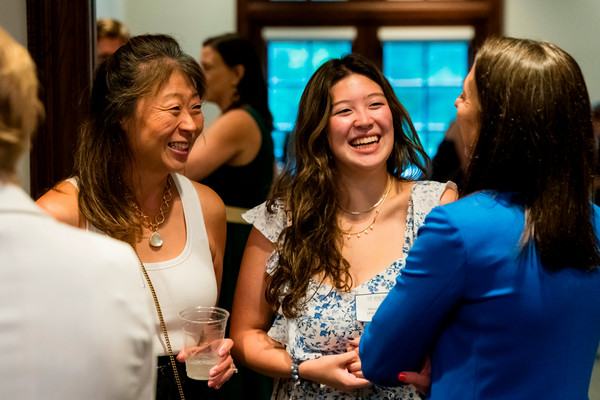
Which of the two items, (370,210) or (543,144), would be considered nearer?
(543,144)

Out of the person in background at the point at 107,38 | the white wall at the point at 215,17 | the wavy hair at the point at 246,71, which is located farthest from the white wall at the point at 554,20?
the person in background at the point at 107,38

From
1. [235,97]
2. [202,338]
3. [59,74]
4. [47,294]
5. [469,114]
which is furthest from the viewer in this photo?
[235,97]

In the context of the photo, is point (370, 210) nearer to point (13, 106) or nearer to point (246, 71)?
point (13, 106)

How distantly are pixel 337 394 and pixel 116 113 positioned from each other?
93 cm

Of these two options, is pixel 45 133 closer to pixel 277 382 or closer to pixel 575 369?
pixel 277 382

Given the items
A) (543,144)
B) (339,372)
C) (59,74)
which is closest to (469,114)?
(543,144)

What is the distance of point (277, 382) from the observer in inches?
83.1

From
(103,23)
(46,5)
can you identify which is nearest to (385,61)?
(103,23)

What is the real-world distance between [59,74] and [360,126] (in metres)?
1.00

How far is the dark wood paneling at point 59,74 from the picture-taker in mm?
2393

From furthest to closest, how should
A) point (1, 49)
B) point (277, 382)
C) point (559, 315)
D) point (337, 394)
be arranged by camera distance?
1. point (277, 382)
2. point (337, 394)
3. point (559, 315)
4. point (1, 49)

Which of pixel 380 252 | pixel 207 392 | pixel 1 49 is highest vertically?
pixel 1 49

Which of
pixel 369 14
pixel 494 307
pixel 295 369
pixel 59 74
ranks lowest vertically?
pixel 295 369

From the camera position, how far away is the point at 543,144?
136 centimetres
